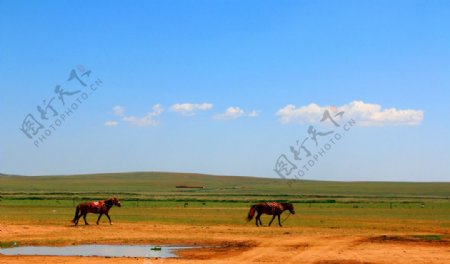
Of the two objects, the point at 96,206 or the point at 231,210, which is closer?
the point at 96,206

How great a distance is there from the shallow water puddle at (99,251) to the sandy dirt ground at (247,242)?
Result: 99 cm

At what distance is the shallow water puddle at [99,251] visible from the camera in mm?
22073

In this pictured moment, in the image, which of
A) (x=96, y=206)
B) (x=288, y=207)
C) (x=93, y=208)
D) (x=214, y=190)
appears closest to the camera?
(x=93, y=208)

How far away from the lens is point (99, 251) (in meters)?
23.1

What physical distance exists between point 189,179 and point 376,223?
161737 millimetres

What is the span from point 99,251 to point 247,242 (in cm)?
613

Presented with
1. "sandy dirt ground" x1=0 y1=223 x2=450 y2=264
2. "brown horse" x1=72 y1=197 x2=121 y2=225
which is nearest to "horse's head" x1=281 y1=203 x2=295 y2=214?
"sandy dirt ground" x1=0 y1=223 x2=450 y2=264

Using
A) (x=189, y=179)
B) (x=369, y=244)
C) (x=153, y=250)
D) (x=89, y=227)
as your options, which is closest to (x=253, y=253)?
(x=153, y=250)

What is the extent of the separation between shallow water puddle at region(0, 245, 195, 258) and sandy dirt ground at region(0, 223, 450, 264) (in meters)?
0.99

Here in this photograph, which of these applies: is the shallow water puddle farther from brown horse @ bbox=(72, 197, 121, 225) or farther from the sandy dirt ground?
brown horse @ bbox=(72, 197, 121, 225)

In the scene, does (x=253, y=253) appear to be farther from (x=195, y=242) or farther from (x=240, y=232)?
(x=240, y=232)

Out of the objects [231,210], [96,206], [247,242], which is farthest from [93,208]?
[231,210]

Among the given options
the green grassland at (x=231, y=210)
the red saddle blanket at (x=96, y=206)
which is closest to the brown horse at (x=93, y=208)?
the red saddle blanket at (x=96, y=206)

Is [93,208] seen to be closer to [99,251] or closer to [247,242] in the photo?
[99,251]
